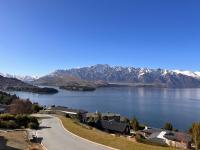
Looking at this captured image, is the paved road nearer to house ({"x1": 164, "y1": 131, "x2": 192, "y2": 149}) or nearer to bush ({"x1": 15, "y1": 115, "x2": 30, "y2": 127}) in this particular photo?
bush ({"x1": 15, "y1": 115, "x2": 30, "y2": 127})

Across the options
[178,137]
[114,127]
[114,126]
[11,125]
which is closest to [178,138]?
[178,137]

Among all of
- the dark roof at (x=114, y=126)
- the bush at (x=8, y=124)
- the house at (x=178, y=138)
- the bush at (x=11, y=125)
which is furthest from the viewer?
the dark roof at (x=114, y=126)

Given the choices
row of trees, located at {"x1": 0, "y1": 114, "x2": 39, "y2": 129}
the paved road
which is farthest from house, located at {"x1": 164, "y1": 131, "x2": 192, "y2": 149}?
the paved road

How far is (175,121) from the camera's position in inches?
4838

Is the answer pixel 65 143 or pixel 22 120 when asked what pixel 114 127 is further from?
pixel 65 143

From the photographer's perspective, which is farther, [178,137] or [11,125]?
[178,137]

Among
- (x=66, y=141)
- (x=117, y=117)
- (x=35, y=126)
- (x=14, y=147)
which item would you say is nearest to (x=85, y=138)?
(x=66, y=141)

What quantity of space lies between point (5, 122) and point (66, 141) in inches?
487

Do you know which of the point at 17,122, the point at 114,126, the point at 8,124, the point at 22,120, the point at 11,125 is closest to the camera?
the point at 8,124

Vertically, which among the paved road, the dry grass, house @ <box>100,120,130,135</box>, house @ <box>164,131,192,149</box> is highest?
the dry grass

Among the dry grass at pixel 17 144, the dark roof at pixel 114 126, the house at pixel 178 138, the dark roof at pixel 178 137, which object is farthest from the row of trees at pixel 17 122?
the dark roof at pixel 178 137

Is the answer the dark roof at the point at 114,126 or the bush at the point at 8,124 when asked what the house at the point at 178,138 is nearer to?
the dark roof at the point at 114,126

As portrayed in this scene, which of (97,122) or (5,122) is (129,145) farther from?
(97,122)

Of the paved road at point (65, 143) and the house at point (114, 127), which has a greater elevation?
Result: the paved road at point (65, 143)
